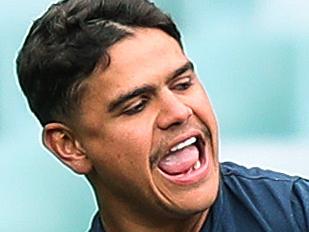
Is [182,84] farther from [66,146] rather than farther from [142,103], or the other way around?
[66,146]

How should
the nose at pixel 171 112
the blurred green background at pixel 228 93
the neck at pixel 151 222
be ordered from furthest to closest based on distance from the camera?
1. the blurred green background at pixel 228 93
2. the neck at pixel 151 222
3. the nose at pixel 171 112

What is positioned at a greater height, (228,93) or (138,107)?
(138,107)

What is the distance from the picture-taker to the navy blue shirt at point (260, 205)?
5.00ft

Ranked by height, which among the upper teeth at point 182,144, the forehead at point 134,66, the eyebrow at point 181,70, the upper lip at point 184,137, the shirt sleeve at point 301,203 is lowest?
the shirt sleeve at point 301,203

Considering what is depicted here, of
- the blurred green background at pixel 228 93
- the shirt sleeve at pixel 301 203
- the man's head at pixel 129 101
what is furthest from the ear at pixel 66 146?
the blurred green background at pixel 228 93

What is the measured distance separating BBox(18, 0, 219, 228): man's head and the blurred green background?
425 millimetres

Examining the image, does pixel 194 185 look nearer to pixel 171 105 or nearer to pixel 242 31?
pixel 171 105

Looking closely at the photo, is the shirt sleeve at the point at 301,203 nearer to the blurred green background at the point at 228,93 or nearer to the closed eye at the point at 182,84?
the closed eye at the point at 182,84

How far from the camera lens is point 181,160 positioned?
1456 millimetres

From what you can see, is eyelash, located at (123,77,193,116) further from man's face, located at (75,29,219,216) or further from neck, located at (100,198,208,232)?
neck, located at (100,198,208,232)

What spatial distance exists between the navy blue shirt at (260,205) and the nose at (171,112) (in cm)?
17

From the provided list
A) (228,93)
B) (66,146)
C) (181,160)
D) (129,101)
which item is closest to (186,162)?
(181,160)

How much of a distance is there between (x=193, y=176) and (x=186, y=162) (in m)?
0.02

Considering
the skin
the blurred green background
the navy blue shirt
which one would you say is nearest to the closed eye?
the skin
